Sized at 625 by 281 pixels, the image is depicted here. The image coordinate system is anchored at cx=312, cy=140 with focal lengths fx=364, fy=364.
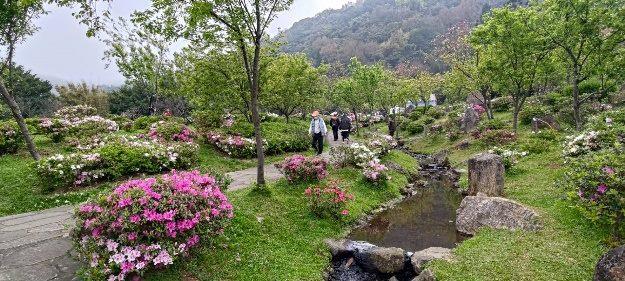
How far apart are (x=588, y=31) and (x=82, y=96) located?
47350 mm

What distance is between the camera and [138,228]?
6.86 meters

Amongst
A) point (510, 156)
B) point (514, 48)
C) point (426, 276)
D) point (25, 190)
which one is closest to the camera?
point (426, 276)

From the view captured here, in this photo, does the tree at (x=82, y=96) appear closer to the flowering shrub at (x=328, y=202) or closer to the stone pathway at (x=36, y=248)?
the stone pathway at (x=36, y=248)

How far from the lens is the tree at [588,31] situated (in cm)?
1526

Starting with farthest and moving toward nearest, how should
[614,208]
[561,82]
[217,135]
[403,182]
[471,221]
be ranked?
1. [561,82]
2. [217,135]
3. [403,182]
4. [471,221]
5. [614,208]

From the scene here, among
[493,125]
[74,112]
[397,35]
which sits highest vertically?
[397,35]

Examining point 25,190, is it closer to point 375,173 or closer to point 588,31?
point 375,173

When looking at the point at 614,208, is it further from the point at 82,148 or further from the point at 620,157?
the point at 82,148

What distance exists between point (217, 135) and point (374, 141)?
834 centimetres

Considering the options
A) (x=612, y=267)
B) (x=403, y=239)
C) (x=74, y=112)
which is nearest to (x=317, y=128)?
(x=403, y=239)

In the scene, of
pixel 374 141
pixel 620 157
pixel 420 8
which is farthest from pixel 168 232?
pixel 420 8

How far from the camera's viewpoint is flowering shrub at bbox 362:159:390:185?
14586 millimetres

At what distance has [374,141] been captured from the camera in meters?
19.3

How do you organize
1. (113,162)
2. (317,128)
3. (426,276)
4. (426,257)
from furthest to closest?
1. (317,128)
2. (113,162)
3. (426,257)
4. (426,276)
